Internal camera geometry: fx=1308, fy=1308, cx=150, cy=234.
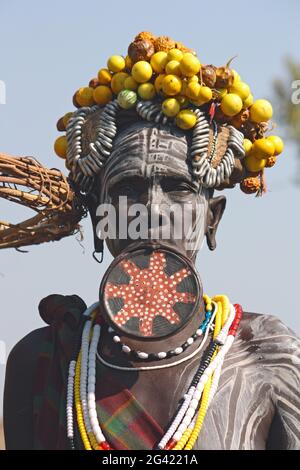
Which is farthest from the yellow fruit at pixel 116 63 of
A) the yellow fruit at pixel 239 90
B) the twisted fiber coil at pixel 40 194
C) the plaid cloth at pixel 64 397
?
the twisted fiber coil at pixel 40 194

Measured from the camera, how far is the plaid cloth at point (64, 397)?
18.6 feet

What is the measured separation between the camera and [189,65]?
19.3 ft

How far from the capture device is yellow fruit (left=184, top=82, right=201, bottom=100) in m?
5.88

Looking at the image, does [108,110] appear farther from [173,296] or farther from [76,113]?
[173,296]

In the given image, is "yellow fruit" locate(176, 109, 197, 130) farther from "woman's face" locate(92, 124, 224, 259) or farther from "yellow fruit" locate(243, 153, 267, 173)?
"yellow fruit" locate(243, 153, 267, 173)

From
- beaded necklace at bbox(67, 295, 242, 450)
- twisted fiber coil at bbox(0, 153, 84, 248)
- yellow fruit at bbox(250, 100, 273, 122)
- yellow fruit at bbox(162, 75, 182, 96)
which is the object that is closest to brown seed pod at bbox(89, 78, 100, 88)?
yellow fruit at bbox(162, 75, 182, 96)

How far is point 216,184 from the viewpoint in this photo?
6.02 meters

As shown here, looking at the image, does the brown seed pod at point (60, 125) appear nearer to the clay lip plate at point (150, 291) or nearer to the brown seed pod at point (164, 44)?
the brown seed pod at point (164, 44)

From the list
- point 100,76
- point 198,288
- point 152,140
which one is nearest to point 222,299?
point 198,288

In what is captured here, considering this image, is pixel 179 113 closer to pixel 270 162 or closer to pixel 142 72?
pixel 142 72

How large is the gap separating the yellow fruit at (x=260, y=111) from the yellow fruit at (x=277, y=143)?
106mm

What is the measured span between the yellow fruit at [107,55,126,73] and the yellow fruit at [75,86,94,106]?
152 mm

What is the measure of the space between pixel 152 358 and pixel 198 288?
14.9 inches

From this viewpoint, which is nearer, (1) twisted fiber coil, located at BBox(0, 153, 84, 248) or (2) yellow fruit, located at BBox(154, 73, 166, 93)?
(2) yellow fruit, located at BBox(154, 73, 166, 93)
